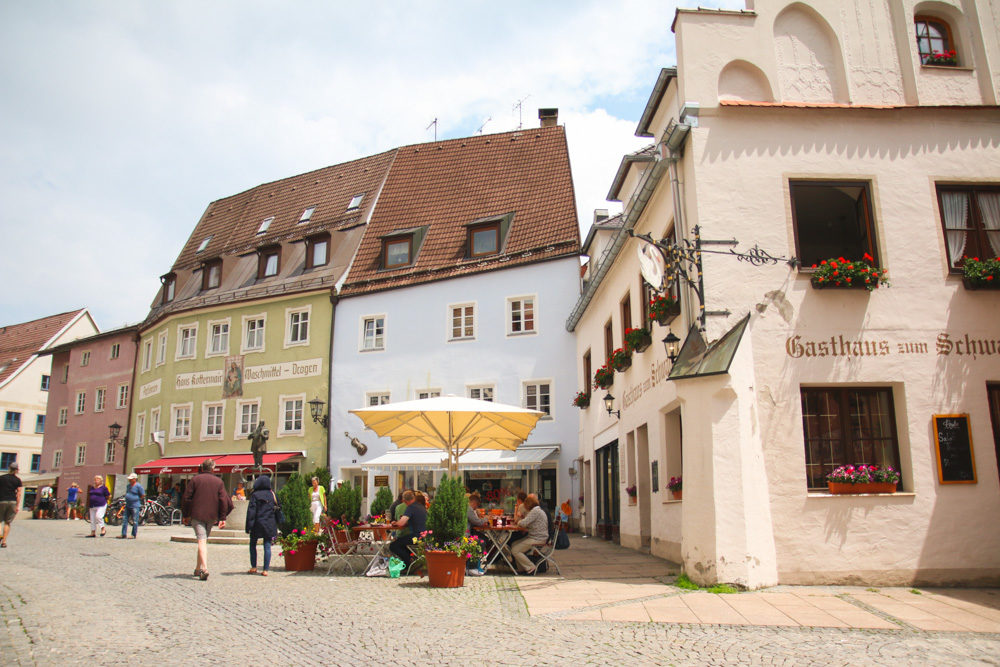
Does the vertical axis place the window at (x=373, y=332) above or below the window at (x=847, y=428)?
above

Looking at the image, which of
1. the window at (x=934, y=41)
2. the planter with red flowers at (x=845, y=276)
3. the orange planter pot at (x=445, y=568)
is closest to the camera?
the orange planter pot at (x=445, y=568)

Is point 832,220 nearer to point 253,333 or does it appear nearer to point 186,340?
point 253,333

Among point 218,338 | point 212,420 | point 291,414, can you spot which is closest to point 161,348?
point 218,338

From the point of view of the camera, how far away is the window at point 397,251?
28.1 meters

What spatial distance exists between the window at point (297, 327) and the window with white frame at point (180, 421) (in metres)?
5.57

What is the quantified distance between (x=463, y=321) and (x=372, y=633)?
19.4 m

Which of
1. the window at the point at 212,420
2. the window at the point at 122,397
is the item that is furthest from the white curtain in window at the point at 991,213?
the window at the point at 122,397

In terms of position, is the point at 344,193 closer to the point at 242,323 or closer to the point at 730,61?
the point at 242,323

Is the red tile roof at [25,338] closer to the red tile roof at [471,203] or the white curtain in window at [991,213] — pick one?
the red tile roof at [471,203]

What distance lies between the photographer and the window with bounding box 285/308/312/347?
28498 mm

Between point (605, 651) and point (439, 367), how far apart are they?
19.9 m

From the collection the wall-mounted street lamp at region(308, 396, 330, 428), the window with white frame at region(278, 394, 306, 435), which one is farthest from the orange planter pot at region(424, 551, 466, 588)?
the window with white frame at region(278, 394, 306, 435)

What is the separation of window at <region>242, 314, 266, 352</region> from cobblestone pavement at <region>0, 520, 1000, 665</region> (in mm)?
20111

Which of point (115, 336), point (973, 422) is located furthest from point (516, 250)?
point (115, 336)
